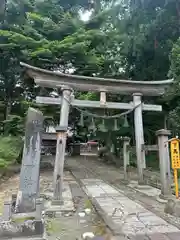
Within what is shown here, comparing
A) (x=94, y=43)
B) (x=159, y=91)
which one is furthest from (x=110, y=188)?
(x=94, y=43)

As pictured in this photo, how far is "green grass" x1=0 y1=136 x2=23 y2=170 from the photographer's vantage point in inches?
347

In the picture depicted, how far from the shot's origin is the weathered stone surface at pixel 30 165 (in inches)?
143

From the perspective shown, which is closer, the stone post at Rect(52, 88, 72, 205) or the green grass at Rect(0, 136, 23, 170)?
the stone post at Rect(52, 88, 72, 205)

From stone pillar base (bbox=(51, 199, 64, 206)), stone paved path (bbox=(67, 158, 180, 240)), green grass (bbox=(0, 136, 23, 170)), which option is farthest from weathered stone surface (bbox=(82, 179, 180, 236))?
green grass (bbox=(0, 136, 23, 170))

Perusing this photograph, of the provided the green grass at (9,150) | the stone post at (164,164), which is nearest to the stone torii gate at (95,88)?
the stone post at (164,164)

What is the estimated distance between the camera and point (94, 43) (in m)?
13.2

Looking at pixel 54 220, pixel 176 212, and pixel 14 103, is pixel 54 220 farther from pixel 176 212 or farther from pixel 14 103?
pixel 14 103

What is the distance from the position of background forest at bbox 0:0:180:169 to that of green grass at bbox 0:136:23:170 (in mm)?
69

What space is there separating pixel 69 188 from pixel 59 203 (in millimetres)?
2267

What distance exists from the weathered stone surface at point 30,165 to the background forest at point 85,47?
6.55 meters

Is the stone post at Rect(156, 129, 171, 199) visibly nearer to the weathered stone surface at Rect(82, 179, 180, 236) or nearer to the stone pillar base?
the weathered stone surface at Rect(82, 179, 180, 236)

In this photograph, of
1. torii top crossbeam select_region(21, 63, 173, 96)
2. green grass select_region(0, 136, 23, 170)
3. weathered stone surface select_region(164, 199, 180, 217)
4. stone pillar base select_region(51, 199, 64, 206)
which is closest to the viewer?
weathered stone surface select_region(164, 199, 180, 217)

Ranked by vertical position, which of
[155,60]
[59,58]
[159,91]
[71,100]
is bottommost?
[71,100]

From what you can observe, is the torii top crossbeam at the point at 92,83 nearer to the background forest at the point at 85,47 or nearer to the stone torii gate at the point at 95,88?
the stone torii gate at the point at 95,88
